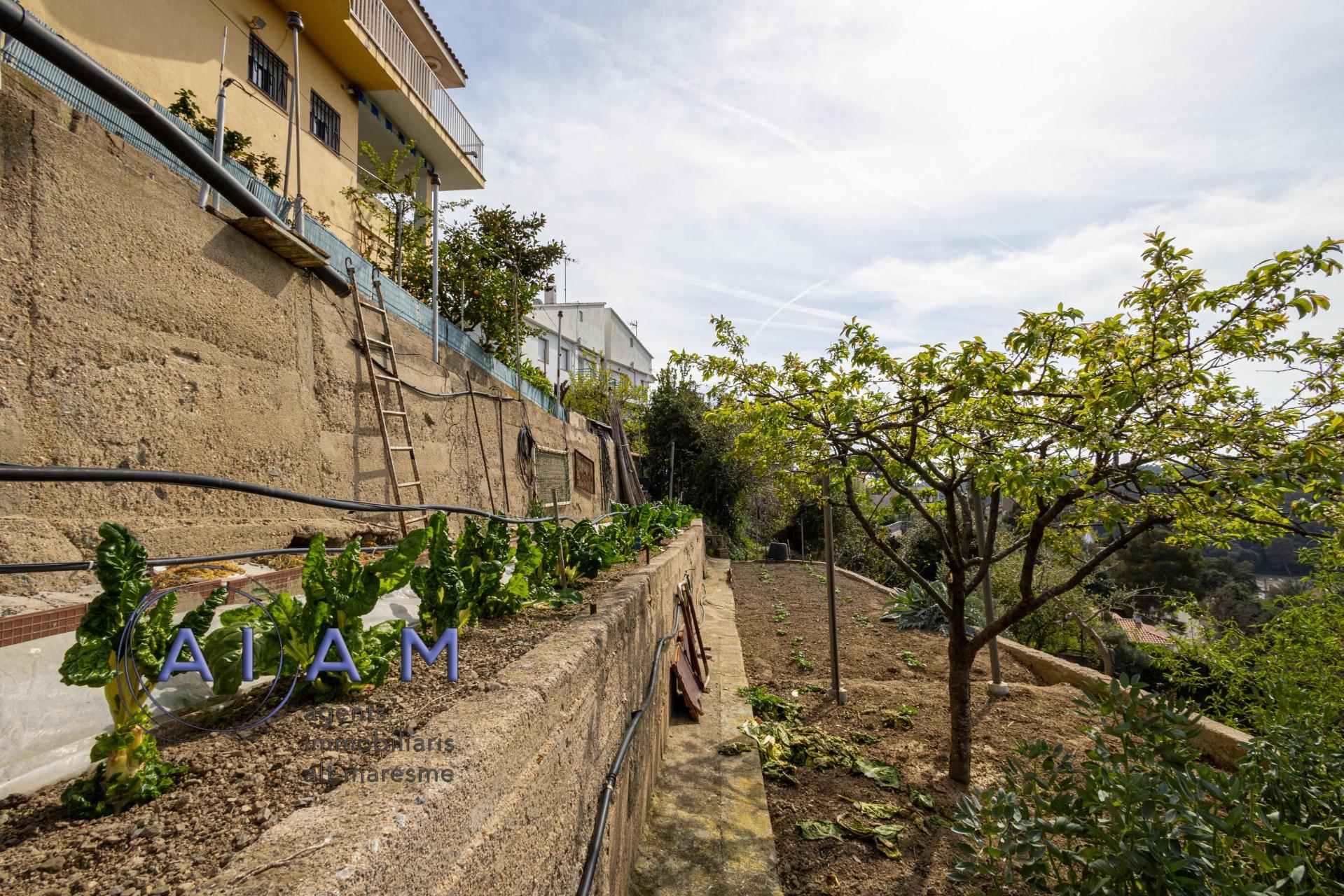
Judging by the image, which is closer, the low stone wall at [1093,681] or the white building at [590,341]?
the low stone wall at [1093,681]

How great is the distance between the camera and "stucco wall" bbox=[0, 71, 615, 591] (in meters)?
2.80

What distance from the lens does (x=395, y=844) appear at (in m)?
0.95

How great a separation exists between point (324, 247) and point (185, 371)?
228 cm

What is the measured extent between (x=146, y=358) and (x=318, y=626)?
112 inches

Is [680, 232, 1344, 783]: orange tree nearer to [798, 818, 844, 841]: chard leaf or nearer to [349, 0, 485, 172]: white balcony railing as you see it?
[798, 818, 844, 841]: chard leaf

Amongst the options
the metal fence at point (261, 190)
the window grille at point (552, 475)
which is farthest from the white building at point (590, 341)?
the metal fence at point (261, 190)

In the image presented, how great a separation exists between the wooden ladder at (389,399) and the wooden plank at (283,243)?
79 cm

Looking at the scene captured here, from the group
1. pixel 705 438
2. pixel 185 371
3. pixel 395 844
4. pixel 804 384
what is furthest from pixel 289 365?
pixel 705 438

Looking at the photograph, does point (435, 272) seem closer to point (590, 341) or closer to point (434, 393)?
point (434, 393)

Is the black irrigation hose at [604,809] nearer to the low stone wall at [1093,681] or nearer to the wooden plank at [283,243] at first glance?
the low stone wall at [1093,681]

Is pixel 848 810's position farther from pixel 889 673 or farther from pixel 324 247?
pixel 324 247

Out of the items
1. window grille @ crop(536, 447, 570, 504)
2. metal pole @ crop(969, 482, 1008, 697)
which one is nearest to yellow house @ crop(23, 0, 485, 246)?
window grille @ crop(536, 447, 570, 504)

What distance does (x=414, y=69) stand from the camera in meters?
10.5

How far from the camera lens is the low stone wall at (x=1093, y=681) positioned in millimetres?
3947
